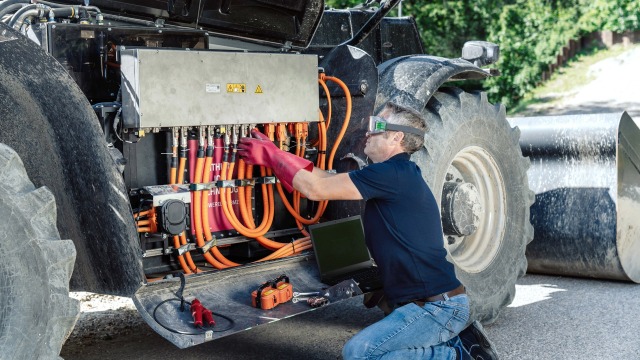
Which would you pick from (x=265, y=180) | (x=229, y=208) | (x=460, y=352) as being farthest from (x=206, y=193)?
(x=460, y=352)

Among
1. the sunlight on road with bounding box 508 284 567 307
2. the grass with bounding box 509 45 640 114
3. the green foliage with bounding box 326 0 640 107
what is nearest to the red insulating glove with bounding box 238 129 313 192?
the sunlight on road with bounding box 508 284 567 307

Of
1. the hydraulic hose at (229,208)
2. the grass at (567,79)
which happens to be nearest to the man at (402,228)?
the hydraulic hose at (229,208)

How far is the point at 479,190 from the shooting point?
5.91 meters

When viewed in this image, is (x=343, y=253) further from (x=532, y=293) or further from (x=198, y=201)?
(x=532, y=293)

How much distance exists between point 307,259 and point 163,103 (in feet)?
4.23

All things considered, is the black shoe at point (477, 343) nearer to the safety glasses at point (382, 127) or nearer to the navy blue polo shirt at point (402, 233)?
the navy blue polo shirt at point (402, 233)

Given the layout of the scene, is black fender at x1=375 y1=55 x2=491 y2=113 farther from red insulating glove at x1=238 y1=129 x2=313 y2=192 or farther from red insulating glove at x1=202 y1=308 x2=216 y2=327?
red insulating glove at x1=202 y1=308 x2=216 y2=327

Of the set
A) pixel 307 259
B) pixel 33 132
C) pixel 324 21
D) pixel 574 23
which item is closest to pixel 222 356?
pixel 307 259

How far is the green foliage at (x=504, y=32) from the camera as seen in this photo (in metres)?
20.1

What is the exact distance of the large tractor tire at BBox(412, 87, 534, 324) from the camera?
5.48 m

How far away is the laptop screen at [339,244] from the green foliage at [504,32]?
15.2m

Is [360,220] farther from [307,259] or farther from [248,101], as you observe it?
[248,101]

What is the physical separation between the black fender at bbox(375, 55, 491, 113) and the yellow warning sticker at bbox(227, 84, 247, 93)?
92 cm

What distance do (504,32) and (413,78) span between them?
15261 millimetres
